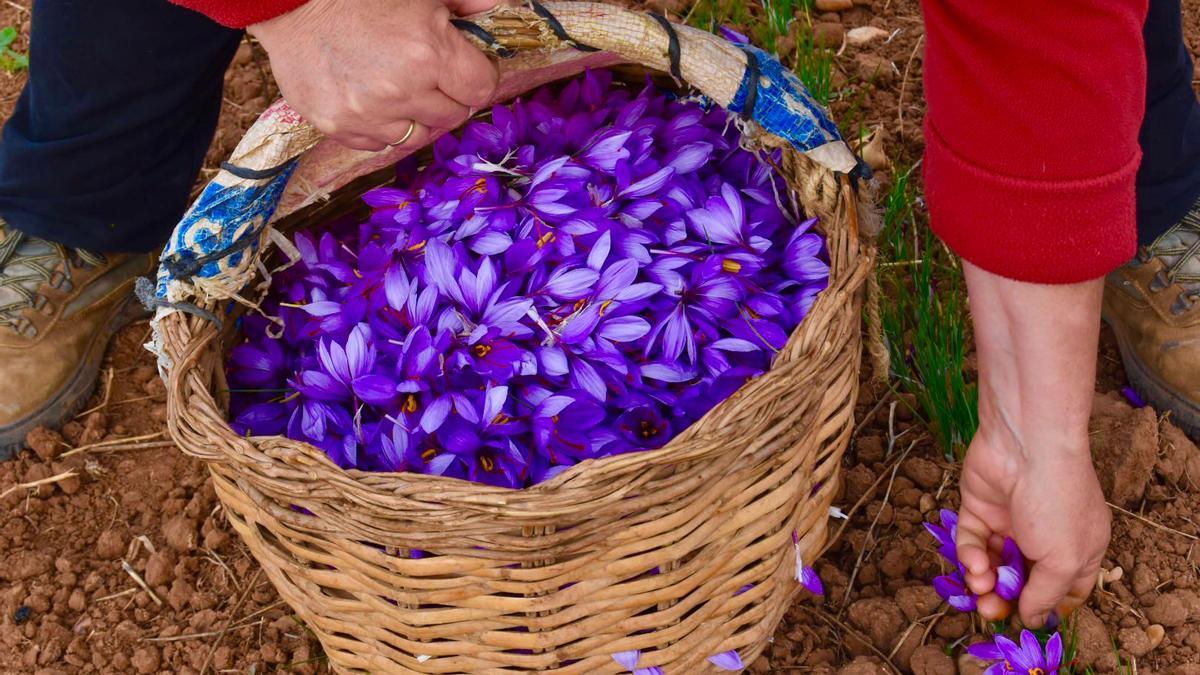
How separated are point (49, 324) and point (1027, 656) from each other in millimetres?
1728

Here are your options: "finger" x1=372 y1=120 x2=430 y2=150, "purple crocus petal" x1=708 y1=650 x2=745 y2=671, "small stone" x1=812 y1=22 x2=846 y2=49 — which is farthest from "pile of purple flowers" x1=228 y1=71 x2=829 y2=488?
"small stone" x1=812 y1=22 x2=846 y2=49

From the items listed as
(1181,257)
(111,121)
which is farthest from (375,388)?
(1181,257)

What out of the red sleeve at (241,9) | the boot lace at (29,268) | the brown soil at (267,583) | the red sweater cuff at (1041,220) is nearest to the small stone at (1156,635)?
the brown soil at (267,583)

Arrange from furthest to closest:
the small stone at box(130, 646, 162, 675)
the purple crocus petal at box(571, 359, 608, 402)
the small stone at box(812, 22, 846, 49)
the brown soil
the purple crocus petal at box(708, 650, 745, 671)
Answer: the small stone at box(812, 22, 846, 49) → the small stone at box(130, 646, 162, 675) → the brown soil → the purple crocus petal at box(708, 650, 745, 671) → the purple crocus petal at box(571, 359, 608, 402)

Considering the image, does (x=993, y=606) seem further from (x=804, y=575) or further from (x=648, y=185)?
(x=648, y=185)

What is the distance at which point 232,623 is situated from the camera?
1.70 meters

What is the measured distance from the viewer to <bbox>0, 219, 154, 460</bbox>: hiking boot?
196 centimetres

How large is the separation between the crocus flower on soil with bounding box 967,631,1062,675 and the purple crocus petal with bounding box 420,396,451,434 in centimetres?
74

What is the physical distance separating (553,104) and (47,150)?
0.85 metres

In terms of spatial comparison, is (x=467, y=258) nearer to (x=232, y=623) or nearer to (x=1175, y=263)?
(x=232, y=623)

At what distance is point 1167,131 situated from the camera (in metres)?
1.69

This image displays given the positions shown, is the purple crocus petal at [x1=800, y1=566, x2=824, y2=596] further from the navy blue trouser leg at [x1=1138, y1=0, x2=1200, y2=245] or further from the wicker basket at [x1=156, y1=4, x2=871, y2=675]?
the navy blue trouser leg at [x1=1138, y1=0, x2=1200, y2=245]

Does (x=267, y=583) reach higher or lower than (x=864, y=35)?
lower

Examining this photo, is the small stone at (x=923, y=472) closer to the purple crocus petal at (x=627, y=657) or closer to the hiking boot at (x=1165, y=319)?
the hiking boot at (x=1165, y=319)
